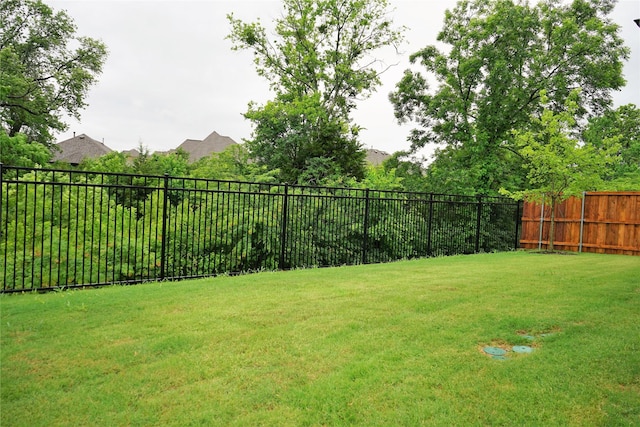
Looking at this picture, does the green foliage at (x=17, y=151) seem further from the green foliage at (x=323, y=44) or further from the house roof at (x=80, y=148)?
the house roof at (x=80, y=148)

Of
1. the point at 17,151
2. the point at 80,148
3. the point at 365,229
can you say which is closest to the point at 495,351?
the point at 365,229

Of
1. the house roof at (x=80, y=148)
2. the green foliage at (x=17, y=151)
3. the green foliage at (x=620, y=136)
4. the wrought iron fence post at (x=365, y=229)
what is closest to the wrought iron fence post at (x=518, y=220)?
the green foliage at (x=620, y=136)

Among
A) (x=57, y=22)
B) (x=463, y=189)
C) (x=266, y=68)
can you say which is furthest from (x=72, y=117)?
(x=463, y=189)

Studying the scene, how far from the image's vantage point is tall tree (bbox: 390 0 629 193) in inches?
683

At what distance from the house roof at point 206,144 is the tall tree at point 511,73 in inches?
1051

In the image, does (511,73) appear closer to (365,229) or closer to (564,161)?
(564,161)

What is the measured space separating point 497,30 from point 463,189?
286 inches

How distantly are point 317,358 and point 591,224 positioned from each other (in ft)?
42.0

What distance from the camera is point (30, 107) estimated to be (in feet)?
74.3

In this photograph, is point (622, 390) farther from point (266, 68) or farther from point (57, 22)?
point (57, 22)

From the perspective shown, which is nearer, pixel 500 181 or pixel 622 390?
pixel 622 390

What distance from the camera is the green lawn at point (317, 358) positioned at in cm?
243

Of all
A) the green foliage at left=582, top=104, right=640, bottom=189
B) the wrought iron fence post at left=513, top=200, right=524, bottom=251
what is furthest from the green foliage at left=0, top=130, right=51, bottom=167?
the green foliage at left=582, top=104, right=640, bottom=189

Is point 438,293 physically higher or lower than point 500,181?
lower
